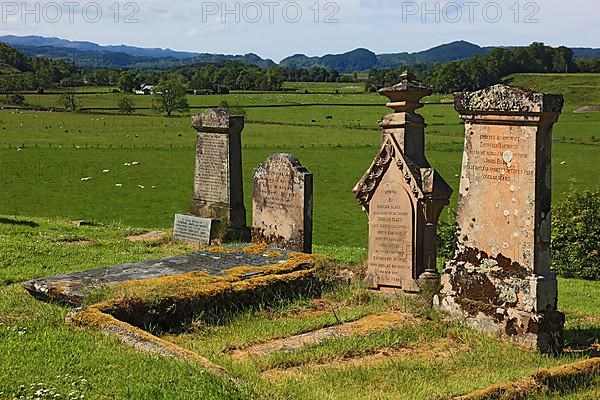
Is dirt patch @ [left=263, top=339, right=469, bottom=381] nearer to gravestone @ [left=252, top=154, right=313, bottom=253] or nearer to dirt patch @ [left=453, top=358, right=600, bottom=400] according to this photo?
dirt patch @ [left=453, top=358, right=600, bottom=400]

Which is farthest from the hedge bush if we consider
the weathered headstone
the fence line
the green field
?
the fence line

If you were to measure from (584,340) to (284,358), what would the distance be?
4.45 metres

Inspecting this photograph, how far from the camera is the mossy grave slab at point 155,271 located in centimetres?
1105

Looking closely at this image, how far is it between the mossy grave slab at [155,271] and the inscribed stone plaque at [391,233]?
63.3 inches

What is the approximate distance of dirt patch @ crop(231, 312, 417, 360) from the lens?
30.7 feet

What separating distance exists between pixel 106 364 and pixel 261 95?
362 ft

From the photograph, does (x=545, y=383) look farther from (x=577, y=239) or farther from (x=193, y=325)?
(x=577, y=239)

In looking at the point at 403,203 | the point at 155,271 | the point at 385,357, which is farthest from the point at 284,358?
the point at 403,203

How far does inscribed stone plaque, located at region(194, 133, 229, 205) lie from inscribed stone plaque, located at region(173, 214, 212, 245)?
1.92ft

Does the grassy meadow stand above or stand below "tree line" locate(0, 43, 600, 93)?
below

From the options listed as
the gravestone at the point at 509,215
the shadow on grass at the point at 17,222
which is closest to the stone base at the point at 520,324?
the gravestone at the point at 509,215

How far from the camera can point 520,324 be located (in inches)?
394

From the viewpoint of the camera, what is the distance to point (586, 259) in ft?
72.0

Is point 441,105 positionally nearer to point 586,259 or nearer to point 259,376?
point 586,259
